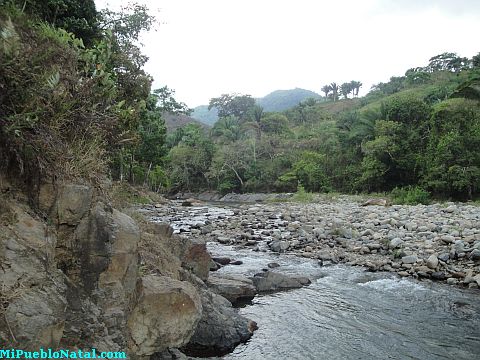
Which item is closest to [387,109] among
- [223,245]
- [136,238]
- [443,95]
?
[443,95]

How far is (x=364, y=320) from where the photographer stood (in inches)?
246

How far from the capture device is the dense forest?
128 inches

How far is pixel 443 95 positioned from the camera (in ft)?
125

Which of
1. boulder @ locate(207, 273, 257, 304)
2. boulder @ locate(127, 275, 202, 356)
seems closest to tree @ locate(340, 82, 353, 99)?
boulder @ locate(207, 273, 257, 304)

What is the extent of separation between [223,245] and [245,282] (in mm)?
5232

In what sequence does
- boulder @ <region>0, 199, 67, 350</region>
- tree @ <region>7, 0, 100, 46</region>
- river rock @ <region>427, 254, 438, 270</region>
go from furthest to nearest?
river rock @ <region>427, 254, 438, 270</region>
tree @ <region>7, 0, 100, 46</region>
boulder @ <region>0, 199, 67, 350</region>

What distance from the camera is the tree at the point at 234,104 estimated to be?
8412cm

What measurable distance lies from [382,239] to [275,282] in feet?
17.2

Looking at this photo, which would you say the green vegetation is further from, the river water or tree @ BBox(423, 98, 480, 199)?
tree @ BBox(423, 98, 480, 199)

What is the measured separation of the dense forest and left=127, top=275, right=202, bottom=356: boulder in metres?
1.33

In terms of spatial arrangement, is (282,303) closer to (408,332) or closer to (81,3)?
(408,332)

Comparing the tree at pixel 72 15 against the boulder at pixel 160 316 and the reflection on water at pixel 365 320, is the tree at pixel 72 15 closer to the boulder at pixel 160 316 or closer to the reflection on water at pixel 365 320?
the boulder at pixel 160 316

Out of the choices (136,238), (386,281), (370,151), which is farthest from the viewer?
(370,151)

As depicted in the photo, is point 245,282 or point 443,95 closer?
point 245,282
